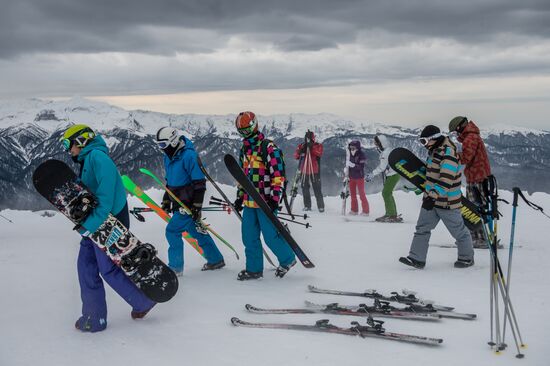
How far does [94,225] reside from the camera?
5184 mm

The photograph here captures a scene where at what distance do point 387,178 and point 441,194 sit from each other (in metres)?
5.70

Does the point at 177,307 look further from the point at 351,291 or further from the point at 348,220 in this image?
the point at 348,220

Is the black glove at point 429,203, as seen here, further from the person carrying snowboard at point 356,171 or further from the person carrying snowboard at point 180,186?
the person carrying snowboard at point 356,171

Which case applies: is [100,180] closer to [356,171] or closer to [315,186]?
[356,171]

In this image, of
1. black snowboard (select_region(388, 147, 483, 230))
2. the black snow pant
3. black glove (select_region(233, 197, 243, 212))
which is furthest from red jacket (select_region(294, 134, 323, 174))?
black glove (select_region(233, 197, 243, 212))

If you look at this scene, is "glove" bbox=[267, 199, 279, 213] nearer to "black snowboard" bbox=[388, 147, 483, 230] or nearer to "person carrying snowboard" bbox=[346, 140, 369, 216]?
"black snowboard" bbox=[388, 147, 483, 230]

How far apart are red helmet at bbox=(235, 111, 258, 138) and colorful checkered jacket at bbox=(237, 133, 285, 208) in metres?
0.10

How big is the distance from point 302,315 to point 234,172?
2.26 metres

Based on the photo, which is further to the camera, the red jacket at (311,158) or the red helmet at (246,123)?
the red jacket at (311,158)

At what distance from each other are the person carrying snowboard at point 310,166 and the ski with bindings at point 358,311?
993 centimetres

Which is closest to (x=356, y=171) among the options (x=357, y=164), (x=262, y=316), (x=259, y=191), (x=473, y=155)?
(x=357, y=164)

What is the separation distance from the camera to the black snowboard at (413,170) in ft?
27.3

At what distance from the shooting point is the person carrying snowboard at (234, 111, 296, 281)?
7086mm

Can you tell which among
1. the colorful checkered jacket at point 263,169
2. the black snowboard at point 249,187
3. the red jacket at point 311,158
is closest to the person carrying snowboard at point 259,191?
the colorful checkered jacket at point 263,169
